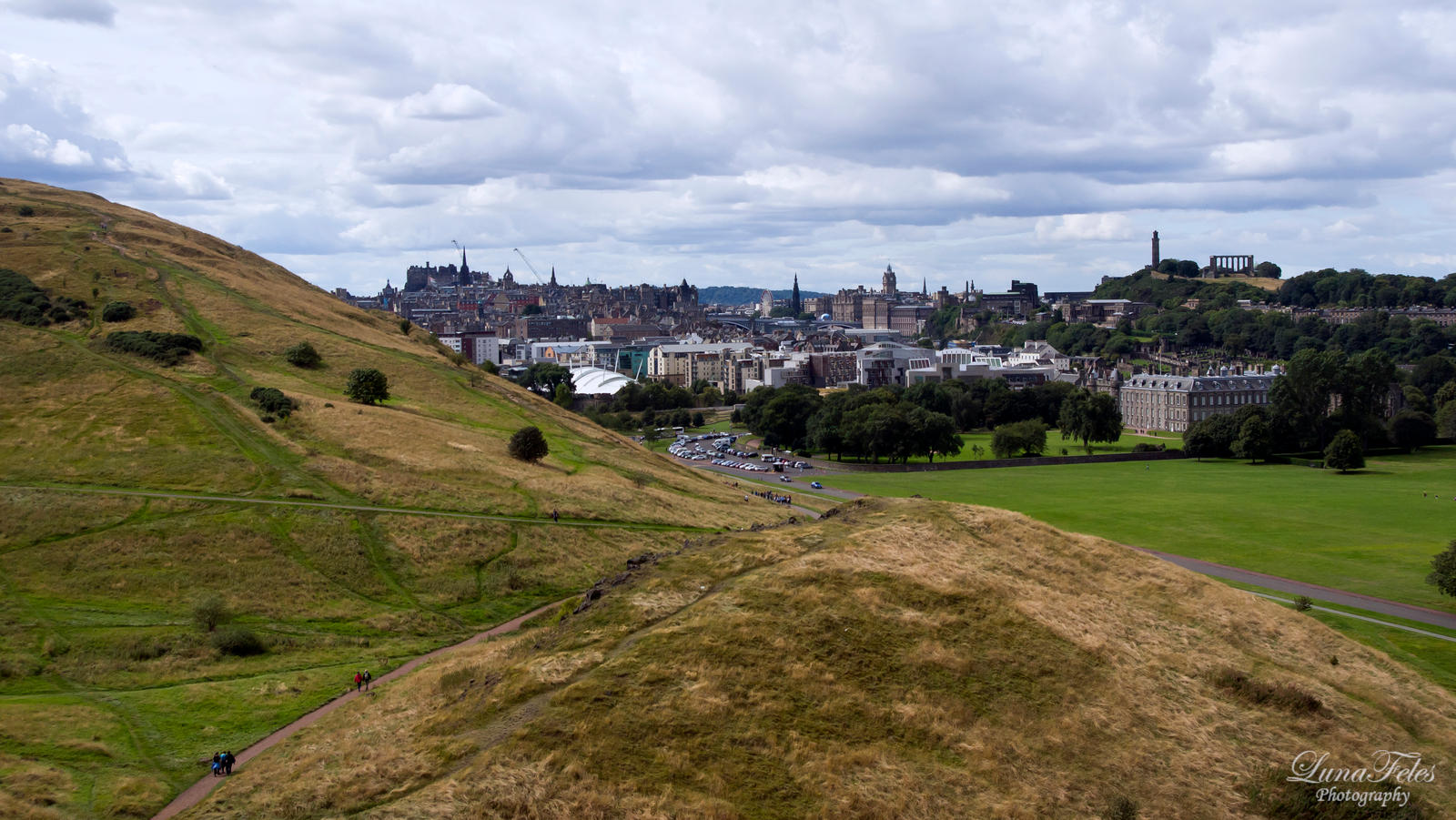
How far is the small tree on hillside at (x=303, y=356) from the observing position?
63.0m

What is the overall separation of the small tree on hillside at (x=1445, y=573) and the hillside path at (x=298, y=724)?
3668 cm

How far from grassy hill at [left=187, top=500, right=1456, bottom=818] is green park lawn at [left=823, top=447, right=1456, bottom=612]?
2505 centimetres

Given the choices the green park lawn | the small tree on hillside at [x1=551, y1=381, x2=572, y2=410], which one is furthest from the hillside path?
the small tree on hillside at [x1=551, y1=381, x2=572, y2=410]

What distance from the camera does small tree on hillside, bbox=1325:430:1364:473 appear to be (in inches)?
3669

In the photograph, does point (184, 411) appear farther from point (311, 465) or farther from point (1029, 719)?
point (1029, 719)

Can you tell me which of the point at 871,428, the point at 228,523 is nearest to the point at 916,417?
the point at 871,428

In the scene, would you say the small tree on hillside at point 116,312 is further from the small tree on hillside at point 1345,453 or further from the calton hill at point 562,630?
the small tree on hillside at point 1345,453

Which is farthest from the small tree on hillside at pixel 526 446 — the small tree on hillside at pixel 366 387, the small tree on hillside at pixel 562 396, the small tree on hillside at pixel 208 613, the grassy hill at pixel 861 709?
the small tree on hillside at pixel 562 396

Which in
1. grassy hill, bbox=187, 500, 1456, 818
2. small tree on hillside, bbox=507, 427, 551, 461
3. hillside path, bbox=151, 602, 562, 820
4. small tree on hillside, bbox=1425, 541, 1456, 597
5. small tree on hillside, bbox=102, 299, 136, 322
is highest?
small tree on hillside, bbox=102, 299, 136, 322

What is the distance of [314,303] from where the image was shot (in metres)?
83.9

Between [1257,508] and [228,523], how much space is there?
62908 millimetres

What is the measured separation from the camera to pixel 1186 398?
13700cm

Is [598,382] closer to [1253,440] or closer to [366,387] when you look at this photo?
[1253,440]

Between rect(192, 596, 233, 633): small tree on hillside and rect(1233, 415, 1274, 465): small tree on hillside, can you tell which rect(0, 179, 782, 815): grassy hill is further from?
rect(1233, 415, 1274, 465): small tree on hillside
